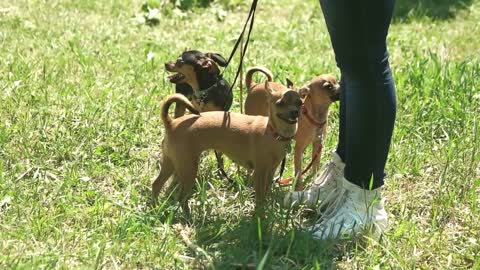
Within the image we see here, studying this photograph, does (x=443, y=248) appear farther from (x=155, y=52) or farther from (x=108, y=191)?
(x=155, y=52)

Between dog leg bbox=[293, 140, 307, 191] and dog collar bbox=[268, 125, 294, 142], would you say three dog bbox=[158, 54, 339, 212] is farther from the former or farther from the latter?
dog leg bbox=[293, 140, 307, 191]

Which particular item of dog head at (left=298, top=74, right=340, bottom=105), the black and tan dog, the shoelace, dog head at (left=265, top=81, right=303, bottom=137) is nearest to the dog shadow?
the shoelace

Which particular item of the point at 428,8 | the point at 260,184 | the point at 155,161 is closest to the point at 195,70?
the point at 155,161

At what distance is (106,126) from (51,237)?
1249mm

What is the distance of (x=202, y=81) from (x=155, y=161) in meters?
0.54

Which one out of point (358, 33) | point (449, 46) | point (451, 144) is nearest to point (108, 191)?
point (358, 33)

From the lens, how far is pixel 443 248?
9.97 ft

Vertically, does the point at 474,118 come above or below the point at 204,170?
above

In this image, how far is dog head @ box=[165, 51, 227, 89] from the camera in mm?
3846

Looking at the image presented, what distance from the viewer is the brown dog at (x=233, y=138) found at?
3.15 metres

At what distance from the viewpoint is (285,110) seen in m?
3.10

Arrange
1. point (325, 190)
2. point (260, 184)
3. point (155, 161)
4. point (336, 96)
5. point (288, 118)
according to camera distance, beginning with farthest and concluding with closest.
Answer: point (155, 161) → point (336, 96) → point (325, 190) → point (260, 184) → point (288, 118)

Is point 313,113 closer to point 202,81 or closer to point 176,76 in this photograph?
point 202,81

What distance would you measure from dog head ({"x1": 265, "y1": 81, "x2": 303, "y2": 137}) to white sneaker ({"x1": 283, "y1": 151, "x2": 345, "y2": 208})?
0.97ft
